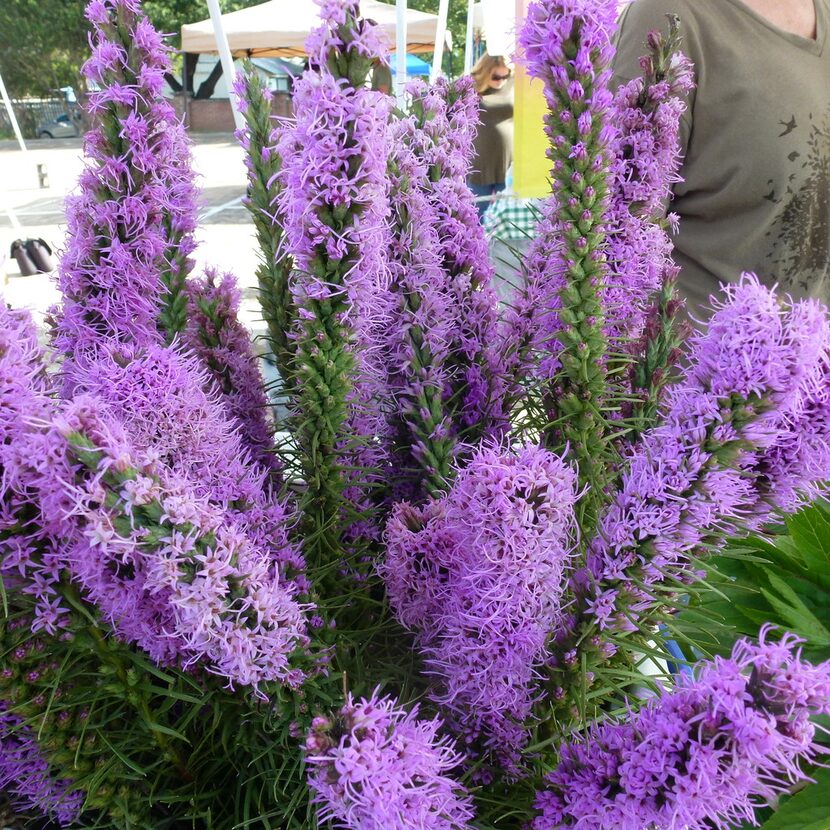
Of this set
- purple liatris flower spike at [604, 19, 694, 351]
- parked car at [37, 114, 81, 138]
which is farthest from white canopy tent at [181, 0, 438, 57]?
parked car at [37, 114, 81, 138]

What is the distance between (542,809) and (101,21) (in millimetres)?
Result: 582

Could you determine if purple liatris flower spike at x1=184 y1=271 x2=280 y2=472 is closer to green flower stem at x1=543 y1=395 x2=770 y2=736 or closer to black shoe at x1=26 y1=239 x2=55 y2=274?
green flower stem at x1=543 y1=395 x2=770 y2=736

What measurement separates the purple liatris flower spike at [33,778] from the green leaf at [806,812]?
1.66ft

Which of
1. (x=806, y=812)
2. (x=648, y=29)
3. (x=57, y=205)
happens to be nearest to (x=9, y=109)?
(x=648, y=29)

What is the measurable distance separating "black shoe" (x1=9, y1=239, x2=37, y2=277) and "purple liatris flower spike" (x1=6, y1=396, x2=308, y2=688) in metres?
7.65

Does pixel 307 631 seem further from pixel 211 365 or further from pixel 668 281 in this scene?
pixel 668 281

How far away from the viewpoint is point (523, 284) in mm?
611

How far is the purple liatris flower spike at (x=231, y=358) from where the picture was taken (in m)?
0.61

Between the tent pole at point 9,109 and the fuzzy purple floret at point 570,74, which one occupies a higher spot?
the fuzzy purple floret at point 570,74

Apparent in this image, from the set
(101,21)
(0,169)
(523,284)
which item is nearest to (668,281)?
(523,284)

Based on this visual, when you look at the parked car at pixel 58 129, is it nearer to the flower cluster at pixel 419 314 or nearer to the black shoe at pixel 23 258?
the black shoe at pixel 23 258

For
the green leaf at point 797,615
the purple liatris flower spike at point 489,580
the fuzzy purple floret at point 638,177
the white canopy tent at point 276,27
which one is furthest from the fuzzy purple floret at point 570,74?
the white canopy tent at point 276,27

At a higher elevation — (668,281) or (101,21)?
(101,21)

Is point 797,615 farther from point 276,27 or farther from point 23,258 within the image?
point 276,27
